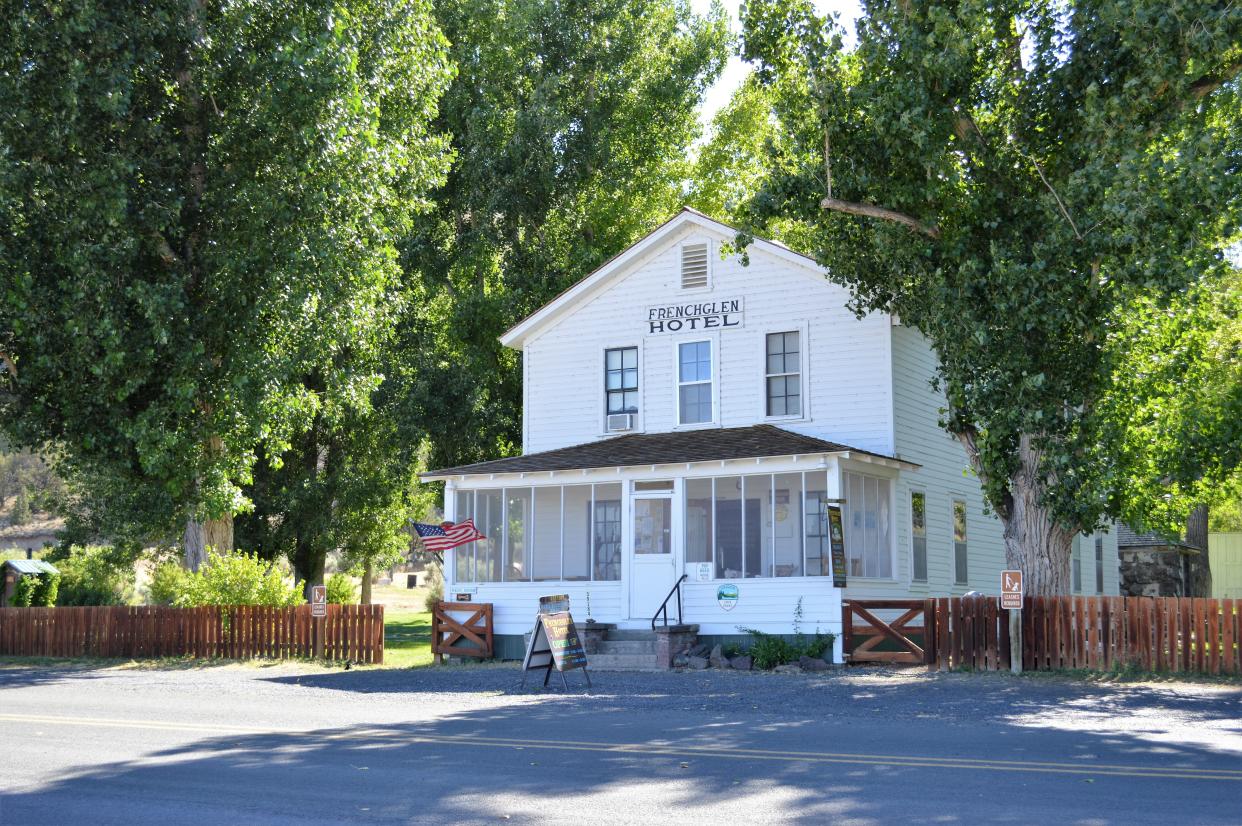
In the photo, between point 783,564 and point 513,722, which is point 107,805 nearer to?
point 513,722

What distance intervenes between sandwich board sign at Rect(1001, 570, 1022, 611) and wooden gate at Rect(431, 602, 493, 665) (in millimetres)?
10660

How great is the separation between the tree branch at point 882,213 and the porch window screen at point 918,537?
6.80m

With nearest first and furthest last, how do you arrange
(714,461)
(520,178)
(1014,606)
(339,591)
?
(1014,606) < (714,461) < (520,178) < (339,591)

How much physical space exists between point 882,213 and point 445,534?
10397 mm

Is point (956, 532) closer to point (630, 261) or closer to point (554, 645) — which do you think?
point (630, 261)

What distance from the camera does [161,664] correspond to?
2431cm

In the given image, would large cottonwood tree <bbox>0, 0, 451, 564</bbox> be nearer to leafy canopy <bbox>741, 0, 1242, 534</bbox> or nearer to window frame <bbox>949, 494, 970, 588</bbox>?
leafy canopy <bbox>741, 0, 1242, 534</bbox>

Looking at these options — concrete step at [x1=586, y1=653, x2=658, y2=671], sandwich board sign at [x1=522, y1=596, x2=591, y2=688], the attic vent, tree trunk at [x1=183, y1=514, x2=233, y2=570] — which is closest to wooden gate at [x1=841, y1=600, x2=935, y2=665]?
concrete step at [x1=586, y1=653, x2=658, y2=671]

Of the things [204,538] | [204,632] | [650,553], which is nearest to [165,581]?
[204,538]

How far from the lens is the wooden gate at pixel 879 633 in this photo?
69.6 ft

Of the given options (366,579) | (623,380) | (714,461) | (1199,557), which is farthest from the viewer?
(366,579)

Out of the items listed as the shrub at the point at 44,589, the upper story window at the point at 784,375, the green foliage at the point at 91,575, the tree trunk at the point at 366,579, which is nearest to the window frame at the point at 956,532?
the upper story window at the point at 784,375

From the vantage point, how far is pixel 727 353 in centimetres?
2603

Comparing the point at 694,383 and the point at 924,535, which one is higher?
the point at 694,383
